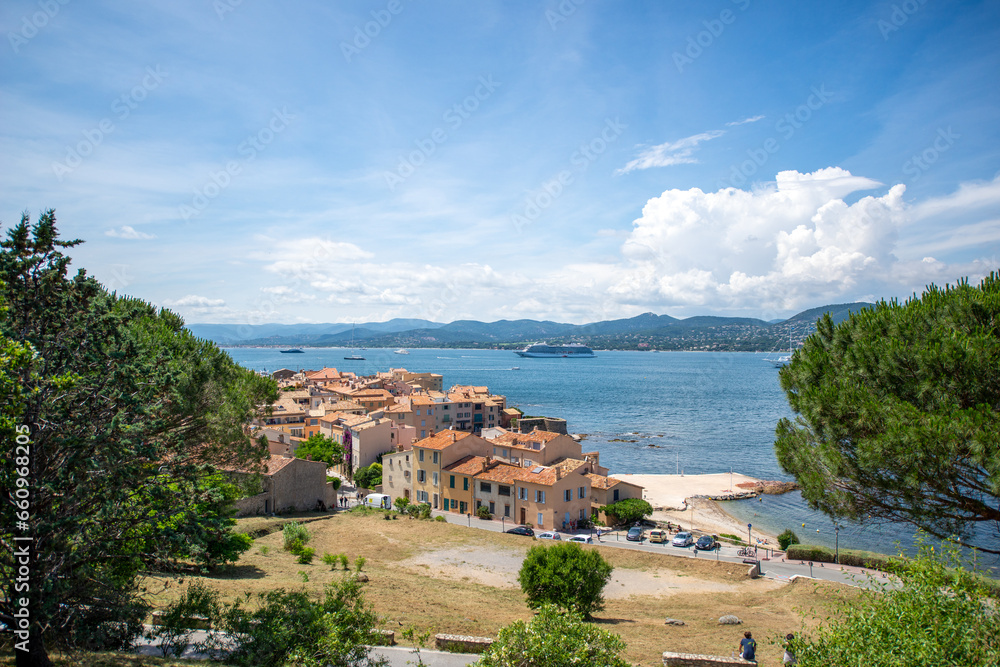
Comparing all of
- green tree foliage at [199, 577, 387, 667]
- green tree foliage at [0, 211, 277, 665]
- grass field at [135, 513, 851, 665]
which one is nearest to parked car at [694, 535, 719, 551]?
grass field at [135, 513, 851, 665]

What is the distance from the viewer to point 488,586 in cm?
2147

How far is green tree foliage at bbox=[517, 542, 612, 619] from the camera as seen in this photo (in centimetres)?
1688

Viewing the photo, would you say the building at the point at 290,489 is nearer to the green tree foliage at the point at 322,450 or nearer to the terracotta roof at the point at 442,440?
the terracotta roof at the point at 442,440

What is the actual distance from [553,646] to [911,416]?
7.83 meters

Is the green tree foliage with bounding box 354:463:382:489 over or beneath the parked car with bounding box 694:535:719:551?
over

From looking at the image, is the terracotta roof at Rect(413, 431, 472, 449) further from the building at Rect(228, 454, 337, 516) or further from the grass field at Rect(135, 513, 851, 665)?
the grass field at Rect(135, 513, 851, 665)

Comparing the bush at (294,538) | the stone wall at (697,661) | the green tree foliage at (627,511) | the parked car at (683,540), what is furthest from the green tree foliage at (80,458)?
the green tree foliage at (627,511)

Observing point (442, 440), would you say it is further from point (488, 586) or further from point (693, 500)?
point (693, 500)

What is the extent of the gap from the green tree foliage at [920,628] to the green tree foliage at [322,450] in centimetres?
4525

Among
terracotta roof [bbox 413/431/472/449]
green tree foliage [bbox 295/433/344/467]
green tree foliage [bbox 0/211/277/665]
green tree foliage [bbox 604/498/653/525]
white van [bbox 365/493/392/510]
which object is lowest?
green tree foliage [bbox 604/498/653/525]

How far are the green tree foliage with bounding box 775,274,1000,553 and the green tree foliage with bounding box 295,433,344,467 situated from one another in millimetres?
42812

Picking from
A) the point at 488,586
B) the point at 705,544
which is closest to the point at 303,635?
the point at 488,586

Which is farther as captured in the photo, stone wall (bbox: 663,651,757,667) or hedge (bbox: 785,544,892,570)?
hedge (bbox: 785,544,892,570)

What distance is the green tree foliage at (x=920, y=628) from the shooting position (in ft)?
23.5
